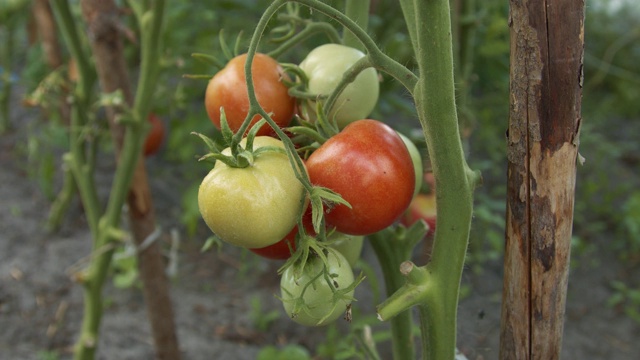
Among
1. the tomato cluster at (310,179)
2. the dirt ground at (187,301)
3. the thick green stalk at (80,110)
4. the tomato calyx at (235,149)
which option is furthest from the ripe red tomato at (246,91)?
the dirt ground at (187,301)

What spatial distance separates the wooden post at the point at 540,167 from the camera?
24.9 inches

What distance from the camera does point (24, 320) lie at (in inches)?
80.4

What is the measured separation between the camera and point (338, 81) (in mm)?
690

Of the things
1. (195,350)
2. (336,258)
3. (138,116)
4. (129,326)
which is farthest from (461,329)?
(129,326)

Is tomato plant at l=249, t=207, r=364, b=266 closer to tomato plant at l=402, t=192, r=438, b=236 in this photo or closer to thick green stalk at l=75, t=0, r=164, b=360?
tomato plant at l=402, t=192, r=438, b=236

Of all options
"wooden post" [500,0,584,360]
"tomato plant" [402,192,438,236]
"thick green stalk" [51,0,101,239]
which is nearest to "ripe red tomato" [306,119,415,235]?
"wooden post" [500,0,584,360]

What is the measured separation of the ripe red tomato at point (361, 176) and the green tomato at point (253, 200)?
4 cm

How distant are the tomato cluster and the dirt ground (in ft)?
3.77

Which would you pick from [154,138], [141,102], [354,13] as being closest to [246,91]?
[354,13]

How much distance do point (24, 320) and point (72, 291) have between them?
193 millimetres

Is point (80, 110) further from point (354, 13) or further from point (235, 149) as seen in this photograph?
point (235, 149)

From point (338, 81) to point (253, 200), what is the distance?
0.19 metres

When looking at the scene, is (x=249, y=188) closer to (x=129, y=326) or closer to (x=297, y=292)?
(x=297, y=292)

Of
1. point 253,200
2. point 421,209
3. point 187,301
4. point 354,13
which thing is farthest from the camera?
point 187,301
